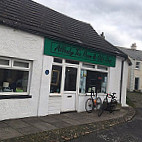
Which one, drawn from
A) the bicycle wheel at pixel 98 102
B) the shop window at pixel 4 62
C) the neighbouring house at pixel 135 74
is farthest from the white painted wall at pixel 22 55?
→ the neighbouring house at pixel 135 74

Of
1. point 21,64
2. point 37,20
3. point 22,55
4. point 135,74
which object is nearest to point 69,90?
point 21,64

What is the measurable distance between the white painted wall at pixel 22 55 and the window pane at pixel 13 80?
13.1 inches

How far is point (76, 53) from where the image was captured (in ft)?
29.0

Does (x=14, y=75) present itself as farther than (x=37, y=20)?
No

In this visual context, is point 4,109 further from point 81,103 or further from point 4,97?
point 81,103

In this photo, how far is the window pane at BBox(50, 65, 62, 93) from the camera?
8.20 meters

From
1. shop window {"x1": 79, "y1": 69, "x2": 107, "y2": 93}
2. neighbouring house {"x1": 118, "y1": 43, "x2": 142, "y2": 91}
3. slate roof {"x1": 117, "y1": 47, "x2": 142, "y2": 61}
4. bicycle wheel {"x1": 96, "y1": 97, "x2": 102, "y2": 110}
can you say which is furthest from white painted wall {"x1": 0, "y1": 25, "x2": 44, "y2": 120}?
slate roof {"x1": 117, "y1": 47, "x2": 142, "y2": 61}

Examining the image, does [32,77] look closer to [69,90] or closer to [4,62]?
[4,62]

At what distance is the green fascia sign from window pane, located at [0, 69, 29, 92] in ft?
4.51

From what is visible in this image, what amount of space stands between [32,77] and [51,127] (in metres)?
2.16

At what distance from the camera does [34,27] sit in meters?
7.34

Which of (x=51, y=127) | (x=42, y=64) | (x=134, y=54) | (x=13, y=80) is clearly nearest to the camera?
(x=51, y=127)

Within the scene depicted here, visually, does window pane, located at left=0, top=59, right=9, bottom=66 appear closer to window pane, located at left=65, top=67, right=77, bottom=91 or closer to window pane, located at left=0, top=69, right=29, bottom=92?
window pane, located at left=0, top=69, right=29, bottom=92

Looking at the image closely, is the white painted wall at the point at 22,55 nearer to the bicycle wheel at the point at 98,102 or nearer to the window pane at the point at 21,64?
the window pane at the point at 21,64
